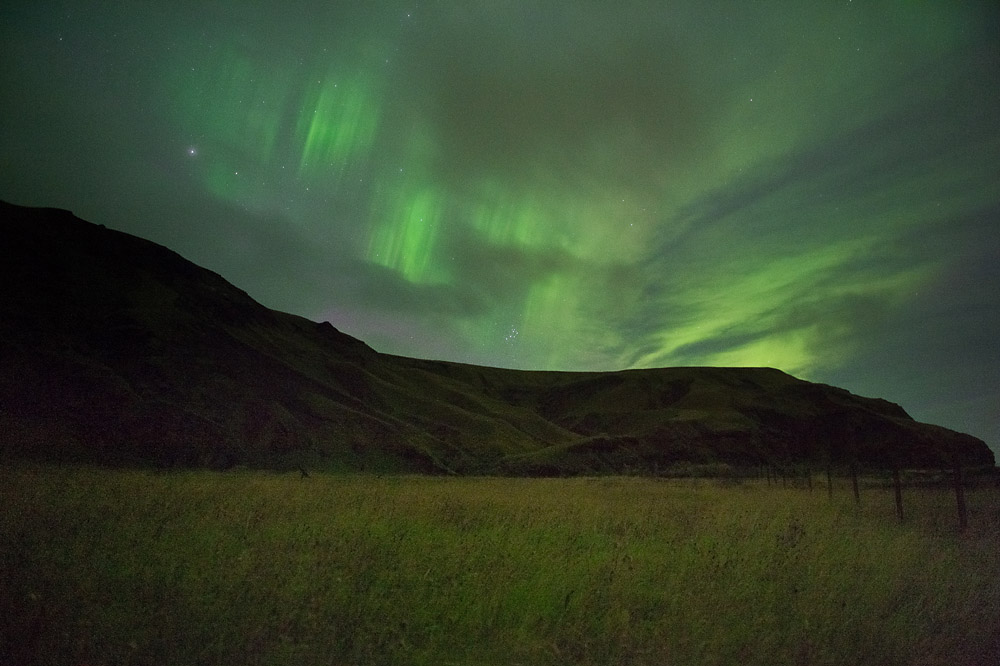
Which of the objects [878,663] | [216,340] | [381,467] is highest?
[216,340]

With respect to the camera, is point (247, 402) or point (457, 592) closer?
point (457, 592)

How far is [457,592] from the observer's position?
240 inches

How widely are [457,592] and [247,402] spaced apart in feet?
213

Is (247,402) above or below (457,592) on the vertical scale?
above

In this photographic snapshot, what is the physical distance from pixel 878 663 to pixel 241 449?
5676 centimetres

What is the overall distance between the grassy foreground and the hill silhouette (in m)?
7.89

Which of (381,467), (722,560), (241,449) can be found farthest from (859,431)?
(722,560)

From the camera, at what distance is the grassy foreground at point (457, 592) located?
4781mm

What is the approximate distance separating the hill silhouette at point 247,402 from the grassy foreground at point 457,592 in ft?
25.9

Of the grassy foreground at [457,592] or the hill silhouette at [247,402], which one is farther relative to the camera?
the hill silhouette at [247,402]

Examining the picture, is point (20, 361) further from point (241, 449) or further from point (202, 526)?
point (202, 526)

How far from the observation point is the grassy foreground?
4.78m

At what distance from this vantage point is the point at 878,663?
4.80m

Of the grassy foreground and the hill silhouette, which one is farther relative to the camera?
the hill silhouette
